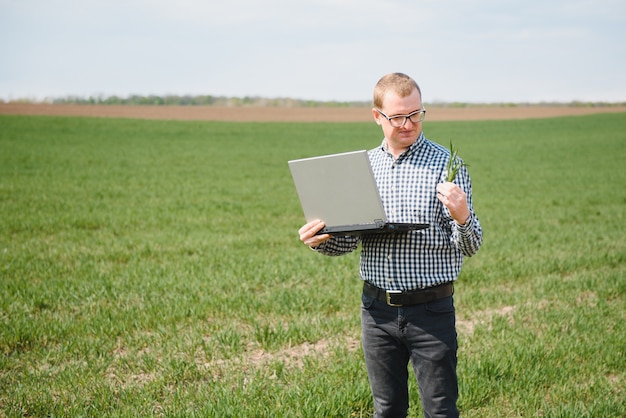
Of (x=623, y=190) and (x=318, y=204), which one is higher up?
(x=318, y=204)

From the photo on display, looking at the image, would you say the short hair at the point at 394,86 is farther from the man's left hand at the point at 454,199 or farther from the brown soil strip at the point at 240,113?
the brown soil strip at the point at 240,113

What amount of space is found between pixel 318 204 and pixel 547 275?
6.23 meters

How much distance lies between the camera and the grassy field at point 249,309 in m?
4.58

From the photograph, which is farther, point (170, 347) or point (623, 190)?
point (623, 190)

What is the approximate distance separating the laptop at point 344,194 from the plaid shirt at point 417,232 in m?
0.19

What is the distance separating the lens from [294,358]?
213 inches

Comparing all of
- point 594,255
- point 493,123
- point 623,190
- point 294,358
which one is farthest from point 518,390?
point 493,123

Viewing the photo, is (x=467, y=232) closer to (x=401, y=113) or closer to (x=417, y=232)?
(x=417, y=232)

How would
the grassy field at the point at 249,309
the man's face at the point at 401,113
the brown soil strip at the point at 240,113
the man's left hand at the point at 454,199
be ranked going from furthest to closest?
the brown soil strip at the point at 240,113 → the grassy field at the point at 249,309 → the man's face at the point at 401,113 → the man's left hand at the point at 454,199

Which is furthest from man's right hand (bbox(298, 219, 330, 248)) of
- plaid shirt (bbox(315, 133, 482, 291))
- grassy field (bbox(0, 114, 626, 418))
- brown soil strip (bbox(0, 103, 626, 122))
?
brown soil strip (bbox(0, 103, 626, 122))

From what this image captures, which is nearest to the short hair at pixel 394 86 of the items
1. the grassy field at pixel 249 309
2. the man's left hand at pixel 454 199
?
the man's left hand at pixel 454 199

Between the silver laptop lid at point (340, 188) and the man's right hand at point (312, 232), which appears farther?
the man's right hand at point (312, 232)

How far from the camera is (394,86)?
3053 millimetres

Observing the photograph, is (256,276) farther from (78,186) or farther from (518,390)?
(78,186)
